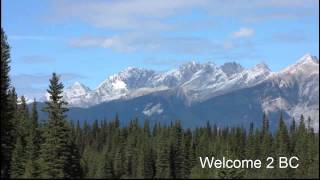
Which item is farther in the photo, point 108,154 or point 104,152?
point 104,152

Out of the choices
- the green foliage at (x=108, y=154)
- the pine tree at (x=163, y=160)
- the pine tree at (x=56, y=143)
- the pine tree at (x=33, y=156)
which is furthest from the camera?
the pine tree at (x=163, y=160)

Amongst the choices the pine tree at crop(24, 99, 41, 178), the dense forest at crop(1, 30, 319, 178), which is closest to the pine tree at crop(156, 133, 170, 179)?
the dense forest at crop(1, 30, 319, 178)

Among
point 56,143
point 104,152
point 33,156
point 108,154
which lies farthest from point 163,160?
point 56,143

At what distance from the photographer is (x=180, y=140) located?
16388 cm

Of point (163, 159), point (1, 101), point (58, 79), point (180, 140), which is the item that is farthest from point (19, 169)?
point (180, 140)

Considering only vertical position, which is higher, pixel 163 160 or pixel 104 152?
pixel 104 152

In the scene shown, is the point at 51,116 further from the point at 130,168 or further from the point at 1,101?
the point at 130,168

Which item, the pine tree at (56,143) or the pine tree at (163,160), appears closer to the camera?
the pine tree at (56,143)

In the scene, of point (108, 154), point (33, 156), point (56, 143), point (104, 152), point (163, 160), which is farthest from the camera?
point (104, 152)

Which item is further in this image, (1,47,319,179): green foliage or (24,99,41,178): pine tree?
(24,99,41,178): pine tree

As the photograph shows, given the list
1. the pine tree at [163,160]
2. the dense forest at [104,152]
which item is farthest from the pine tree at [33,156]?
the pine tree at [163,160]

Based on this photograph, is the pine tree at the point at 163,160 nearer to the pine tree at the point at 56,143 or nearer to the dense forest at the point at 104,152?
the dense forest at the point at 104,152

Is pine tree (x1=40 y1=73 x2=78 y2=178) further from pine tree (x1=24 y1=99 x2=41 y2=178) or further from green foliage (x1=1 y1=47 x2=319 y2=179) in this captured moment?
pine tree (x1=24 y1=99 x2=41 y2=178)

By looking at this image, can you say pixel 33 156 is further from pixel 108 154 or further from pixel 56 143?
pixel 108 154
